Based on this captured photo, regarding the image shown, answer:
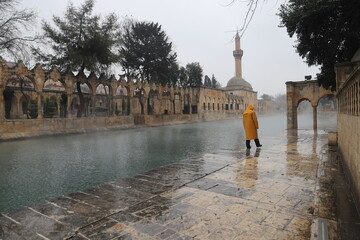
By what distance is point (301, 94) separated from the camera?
56.1 feet

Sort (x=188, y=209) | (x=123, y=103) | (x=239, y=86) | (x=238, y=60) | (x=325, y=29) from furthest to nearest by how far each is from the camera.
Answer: (x=238, y=60), (x=239, y=86), (x=123, y=103), (x=325, y=29), (x=188, y=209)

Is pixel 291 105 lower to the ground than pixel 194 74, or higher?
lower

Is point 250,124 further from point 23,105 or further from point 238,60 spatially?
point 238,60

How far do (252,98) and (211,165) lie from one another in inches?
2422

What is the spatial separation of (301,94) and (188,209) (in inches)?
637

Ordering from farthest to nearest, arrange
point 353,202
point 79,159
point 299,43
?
point 299,43
point 79,159
point 353,202

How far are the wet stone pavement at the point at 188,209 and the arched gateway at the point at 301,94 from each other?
12934 millimetres

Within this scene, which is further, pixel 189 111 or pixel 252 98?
pixel 252 98

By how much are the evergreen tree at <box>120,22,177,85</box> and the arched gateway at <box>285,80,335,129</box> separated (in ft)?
62.8

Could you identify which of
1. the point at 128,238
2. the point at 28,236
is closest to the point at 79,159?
the point at 28,236

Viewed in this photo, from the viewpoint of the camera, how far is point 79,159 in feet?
27.6

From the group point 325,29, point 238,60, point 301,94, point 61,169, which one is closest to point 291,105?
point 301,94

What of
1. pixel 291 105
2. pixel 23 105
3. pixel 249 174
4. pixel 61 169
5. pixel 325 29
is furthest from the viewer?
pixel 23 105

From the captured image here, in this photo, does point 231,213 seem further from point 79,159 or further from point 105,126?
point 105,126
